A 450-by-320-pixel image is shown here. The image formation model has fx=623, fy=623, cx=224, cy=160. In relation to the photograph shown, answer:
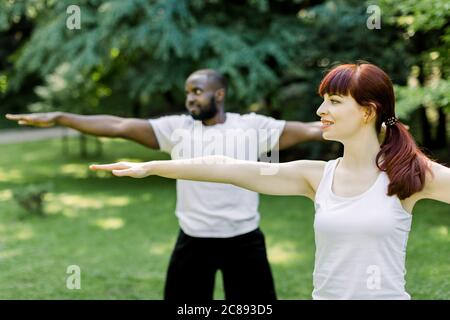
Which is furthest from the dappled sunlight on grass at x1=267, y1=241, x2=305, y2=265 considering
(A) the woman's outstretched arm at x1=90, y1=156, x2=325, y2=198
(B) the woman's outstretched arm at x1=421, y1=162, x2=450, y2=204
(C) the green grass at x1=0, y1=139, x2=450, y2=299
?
(B) the woman's outstretched arm at x1=421, y1=162, x2=450, y2=204

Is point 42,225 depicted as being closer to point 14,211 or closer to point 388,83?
point 14,211

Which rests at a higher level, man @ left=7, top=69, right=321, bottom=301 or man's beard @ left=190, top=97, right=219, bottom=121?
man's beard @ left=190, top=97, right=219, bottom=121

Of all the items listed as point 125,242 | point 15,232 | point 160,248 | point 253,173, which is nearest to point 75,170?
point 15,232

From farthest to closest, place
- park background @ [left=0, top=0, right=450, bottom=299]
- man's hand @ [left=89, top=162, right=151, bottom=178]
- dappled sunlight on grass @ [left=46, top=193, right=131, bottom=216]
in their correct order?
dappled sunlight on grass @ [left=46, top=193, right=131, bottom=216] → park background @ [left=0, top=0, right=450, bottom=299] → man's hand @ [left=89, top=162, right=151, bottom=178]

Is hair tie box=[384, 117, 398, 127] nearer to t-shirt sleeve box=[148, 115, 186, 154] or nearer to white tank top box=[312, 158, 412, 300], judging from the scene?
white tank top box=[312, 158, 412, 300]

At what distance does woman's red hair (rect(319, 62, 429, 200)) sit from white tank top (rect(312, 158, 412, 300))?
0.05 meters

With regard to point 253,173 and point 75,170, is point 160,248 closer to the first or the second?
point 253,173

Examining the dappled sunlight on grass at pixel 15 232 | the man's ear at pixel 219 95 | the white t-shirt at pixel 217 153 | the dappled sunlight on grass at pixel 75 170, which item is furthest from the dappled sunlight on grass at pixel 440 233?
the dappled sunlight on grass at pixel 75 170

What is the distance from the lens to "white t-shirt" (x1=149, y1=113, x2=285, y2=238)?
13.2ft

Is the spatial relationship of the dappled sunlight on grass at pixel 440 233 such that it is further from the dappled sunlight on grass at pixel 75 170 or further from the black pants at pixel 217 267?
the dappled sunlight on grass at pixel 75 170

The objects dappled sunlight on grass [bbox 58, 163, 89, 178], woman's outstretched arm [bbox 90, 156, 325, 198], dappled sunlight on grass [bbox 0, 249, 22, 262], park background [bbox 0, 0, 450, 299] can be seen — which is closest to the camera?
woman's outstretched arm [bbox 90, 156, 325, 198]
